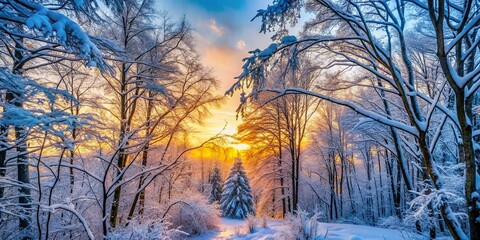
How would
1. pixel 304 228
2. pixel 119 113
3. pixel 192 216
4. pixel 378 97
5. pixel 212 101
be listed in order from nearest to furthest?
pixel 304 228 < pixel 119 113 < pixel 212 101 < pixel 378 97 < pixel 192 216

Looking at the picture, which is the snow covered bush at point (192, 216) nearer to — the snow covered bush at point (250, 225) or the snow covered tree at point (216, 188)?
the snow covered bush at point (250, 225)

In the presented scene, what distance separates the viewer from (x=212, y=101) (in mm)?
8016

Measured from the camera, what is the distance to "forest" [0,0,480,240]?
9.77 feet

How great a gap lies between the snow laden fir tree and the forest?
4.94 metres

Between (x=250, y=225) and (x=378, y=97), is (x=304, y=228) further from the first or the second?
(x=378, y=97)

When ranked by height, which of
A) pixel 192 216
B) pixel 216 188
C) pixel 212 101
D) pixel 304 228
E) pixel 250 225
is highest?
pixel 212 101

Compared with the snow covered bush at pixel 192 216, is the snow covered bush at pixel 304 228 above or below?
above

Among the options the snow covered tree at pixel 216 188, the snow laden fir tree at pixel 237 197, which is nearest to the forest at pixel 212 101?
the snow laden fir tree at pixel 237 197

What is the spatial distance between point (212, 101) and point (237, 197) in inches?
558

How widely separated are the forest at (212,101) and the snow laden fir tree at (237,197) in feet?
16.2

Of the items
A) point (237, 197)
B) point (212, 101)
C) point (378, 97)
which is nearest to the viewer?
point (212, 101)

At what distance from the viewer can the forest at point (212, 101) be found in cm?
298

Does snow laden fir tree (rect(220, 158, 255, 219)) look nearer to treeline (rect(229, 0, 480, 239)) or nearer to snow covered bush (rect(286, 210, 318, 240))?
treeline (rect(229, 0, 480, 239))

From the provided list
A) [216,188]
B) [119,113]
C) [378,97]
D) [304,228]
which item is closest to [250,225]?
[304,228]
